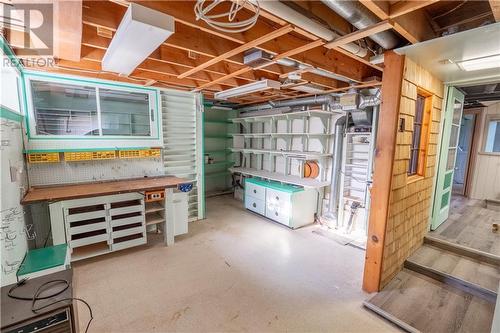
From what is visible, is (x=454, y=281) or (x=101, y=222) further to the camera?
(x=101, y=222)

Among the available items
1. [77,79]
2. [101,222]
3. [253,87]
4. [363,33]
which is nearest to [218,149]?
[253,87]

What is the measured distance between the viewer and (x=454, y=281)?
2334 millimetres

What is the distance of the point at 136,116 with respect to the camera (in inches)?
145

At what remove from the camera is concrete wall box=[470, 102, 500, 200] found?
4848mm

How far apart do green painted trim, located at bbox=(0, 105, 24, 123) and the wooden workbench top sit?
814 mm

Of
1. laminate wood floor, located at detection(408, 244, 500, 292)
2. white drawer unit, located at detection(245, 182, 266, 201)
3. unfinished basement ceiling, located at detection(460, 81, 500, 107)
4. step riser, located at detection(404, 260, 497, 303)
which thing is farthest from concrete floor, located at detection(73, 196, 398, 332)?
unfinished basement ceiling, located at detection(460, 81, 500, 107)

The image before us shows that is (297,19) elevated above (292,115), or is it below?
above

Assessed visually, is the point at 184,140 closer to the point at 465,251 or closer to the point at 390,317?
the point at 390,317

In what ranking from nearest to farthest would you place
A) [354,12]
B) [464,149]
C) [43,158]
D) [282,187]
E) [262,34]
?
[354,12]
[262,34]
[43,158]
[282,187]
[464,149]

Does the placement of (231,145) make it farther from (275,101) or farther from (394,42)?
(394,42)

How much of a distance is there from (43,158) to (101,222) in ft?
3.47

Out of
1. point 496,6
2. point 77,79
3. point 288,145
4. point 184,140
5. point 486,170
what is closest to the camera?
point 496,6

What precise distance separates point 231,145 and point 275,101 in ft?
6.62

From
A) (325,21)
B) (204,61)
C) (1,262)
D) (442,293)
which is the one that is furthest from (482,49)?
(1,262)
